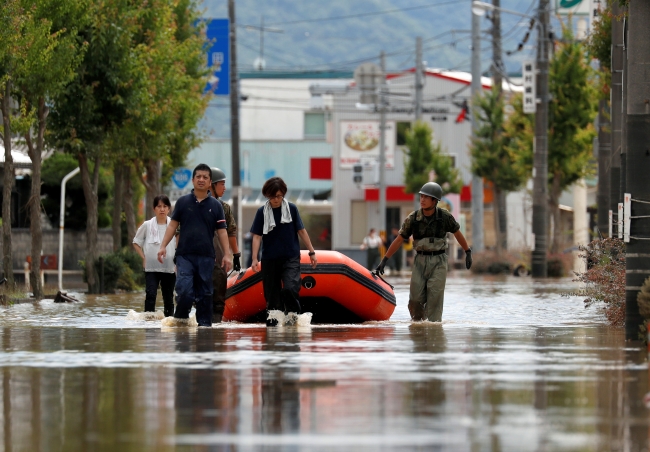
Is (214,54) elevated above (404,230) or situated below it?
above

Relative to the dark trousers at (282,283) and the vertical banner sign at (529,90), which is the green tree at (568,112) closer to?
the vertical banner sign at (529,90)

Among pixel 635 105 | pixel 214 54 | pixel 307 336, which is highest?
pixel 214 54

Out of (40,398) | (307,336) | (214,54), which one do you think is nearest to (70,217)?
(214,54)

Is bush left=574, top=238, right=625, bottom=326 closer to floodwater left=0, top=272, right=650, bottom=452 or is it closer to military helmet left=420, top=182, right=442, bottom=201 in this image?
floodwater left=0, top=272, right=650, bottom=452

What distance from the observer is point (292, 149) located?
8500 centimetres

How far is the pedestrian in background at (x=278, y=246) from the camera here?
628 inches

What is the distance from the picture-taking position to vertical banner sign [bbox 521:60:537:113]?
42.9 m

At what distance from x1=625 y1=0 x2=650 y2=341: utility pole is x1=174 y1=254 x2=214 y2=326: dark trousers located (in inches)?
178

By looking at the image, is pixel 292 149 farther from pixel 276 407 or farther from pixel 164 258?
pixel 276 407

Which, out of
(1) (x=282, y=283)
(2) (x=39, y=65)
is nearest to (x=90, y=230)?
(2) (x=39, y=65)

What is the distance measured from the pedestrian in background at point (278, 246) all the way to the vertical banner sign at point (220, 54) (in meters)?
27.5

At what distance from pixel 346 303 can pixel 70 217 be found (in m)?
21.0

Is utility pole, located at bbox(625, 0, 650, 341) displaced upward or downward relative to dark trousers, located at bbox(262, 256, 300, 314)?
upward

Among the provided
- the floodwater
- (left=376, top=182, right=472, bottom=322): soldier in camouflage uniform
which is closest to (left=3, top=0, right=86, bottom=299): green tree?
(left=376, top=182, right=472, bottom=322): soldier in camouflage uniform
